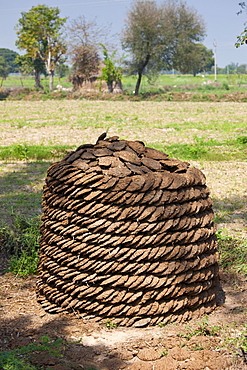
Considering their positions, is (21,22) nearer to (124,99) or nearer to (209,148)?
(124,99)

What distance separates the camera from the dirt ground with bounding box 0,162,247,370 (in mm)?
2602

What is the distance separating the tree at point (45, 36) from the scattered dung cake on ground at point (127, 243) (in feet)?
182

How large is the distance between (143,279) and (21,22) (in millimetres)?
68420

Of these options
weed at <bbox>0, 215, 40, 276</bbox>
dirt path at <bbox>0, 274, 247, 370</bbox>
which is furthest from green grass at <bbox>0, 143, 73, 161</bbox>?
dirt path at <bbox>0, 274, 247, 370</bbox>

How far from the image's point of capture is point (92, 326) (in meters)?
3.13

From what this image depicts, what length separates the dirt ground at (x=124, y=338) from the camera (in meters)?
2.60

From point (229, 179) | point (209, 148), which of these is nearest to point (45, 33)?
point (209, 148)

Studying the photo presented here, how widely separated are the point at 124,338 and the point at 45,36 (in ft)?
195

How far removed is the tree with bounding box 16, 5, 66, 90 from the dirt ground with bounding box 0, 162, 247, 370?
55495 millimetres

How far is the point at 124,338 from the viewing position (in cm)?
296

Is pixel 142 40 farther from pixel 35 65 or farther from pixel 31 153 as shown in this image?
pixel 31 153

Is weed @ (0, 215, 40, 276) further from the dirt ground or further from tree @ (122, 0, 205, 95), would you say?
tree @ (122, 0, 205, 95)

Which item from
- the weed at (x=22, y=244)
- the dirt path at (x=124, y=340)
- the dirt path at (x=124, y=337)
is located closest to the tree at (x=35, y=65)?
the weed at (x=22, y=244)

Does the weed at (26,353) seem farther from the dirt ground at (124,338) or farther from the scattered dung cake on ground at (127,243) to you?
the scattered dung cake on ground at (127,243)
